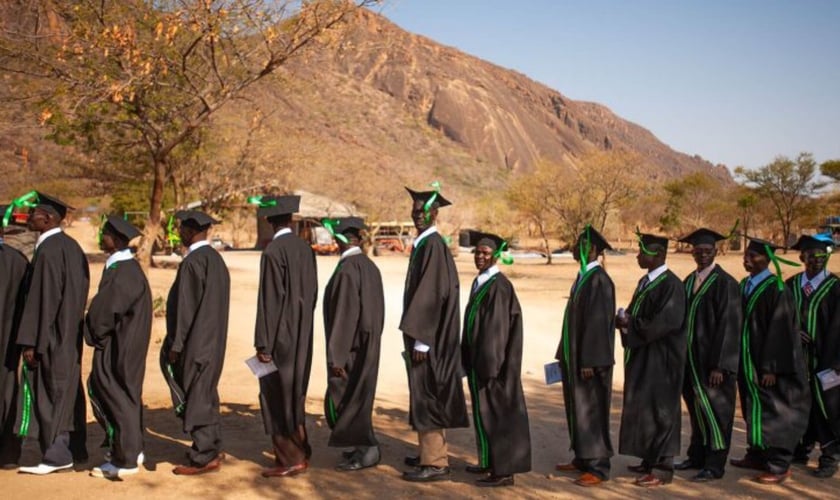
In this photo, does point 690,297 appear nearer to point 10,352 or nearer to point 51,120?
point 10,352

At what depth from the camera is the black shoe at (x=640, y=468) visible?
662 cm

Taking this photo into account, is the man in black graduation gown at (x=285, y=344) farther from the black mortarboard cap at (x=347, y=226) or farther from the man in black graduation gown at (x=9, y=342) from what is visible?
the man in black graduation gown at (x=9, y=342)

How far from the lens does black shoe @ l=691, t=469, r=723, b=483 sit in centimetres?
652

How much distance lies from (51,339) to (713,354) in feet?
18.0

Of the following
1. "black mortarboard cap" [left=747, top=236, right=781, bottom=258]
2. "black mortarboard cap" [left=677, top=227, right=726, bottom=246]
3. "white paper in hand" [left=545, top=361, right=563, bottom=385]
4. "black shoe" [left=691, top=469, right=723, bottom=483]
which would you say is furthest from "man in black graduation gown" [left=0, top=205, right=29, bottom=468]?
"black mortarboard cap" [left=747, top=236, right=781, bottom=258]

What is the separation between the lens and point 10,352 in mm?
6426

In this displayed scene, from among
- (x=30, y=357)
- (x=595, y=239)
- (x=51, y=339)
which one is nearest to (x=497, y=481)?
(x=595, y=239)

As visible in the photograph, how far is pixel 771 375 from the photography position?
6699mm

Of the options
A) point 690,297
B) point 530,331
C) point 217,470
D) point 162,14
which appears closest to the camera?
point 217,470

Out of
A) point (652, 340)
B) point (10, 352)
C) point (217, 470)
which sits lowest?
point (217, 470)

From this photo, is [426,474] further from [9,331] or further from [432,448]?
[9,331]

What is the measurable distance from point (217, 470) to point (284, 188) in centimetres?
2890

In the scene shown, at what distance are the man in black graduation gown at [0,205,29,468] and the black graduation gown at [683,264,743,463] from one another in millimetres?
5701

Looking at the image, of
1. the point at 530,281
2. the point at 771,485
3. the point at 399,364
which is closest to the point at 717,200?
the point at 530,281
